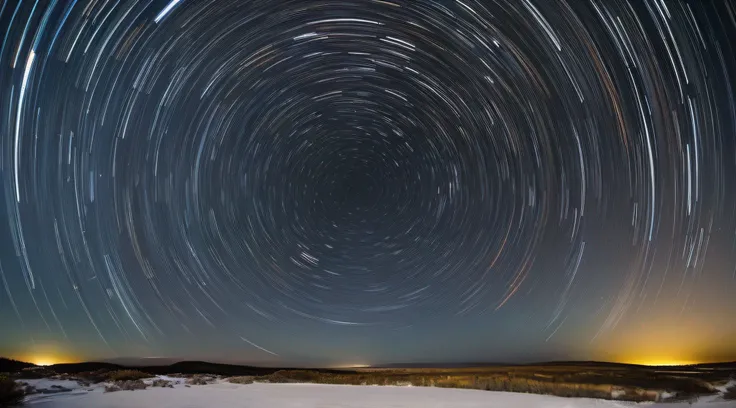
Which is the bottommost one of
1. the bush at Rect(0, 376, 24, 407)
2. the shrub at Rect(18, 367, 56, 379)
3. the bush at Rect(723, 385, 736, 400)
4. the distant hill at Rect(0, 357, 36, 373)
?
the bush at Rect(723, 385, 736, 400)

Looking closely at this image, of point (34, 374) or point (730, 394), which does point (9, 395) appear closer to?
point (34, 374)

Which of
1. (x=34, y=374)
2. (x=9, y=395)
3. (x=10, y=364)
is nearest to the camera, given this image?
(x=9, y=395)

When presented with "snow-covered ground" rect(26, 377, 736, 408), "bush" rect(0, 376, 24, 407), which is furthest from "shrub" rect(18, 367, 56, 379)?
"bush" rect(0, 376, 24, 407)

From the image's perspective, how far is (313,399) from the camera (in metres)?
11.3

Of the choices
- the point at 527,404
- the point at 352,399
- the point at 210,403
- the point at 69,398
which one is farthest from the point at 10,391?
the point at 527,404

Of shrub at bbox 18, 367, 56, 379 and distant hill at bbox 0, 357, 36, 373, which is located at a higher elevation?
distant hill at bbox 0, 357, 36, 373

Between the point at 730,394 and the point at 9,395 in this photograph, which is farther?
the point at 730,394

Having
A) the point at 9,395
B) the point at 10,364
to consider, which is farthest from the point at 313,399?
the point at 10,364

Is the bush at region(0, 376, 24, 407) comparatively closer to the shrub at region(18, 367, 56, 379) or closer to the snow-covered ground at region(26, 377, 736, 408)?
the snow-covered ground at region(26, 377, 736, 408)

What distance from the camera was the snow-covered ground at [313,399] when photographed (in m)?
10.3

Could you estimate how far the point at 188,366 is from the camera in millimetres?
41656

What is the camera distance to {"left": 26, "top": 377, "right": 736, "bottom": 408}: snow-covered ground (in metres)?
10.3

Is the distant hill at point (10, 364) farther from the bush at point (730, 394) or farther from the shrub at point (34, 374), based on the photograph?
the bush at point (730, 394)

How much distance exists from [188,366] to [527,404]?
3622 cm
